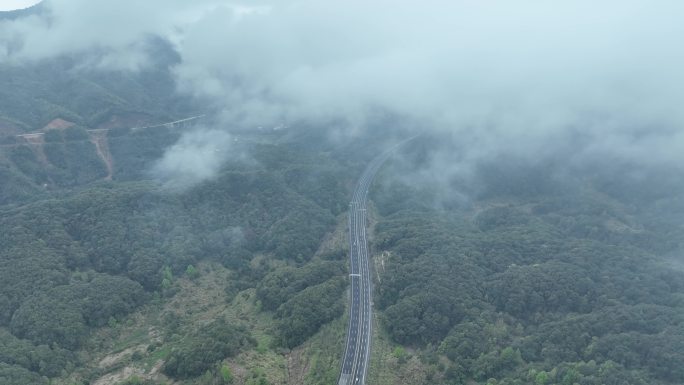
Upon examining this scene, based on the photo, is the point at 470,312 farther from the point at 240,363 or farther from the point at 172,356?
the point at 172,356

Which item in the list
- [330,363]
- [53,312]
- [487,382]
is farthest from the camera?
[53,312]

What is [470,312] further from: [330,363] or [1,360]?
[1,360]

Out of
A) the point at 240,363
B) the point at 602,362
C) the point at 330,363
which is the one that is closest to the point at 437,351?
the point at 330,363

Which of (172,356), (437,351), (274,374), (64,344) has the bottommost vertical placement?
(437,351)

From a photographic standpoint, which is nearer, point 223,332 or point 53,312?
point 223,332

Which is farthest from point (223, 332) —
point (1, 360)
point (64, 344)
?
point (1, 360)

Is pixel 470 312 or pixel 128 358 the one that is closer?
pixel 128 358

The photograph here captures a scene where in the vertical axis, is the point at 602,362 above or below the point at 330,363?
below

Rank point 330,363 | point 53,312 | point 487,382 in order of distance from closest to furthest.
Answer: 1. point 487,382
2. point 330,363
3. point 53,312

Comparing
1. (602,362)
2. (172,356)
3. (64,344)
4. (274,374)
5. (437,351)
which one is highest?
(64,344)
